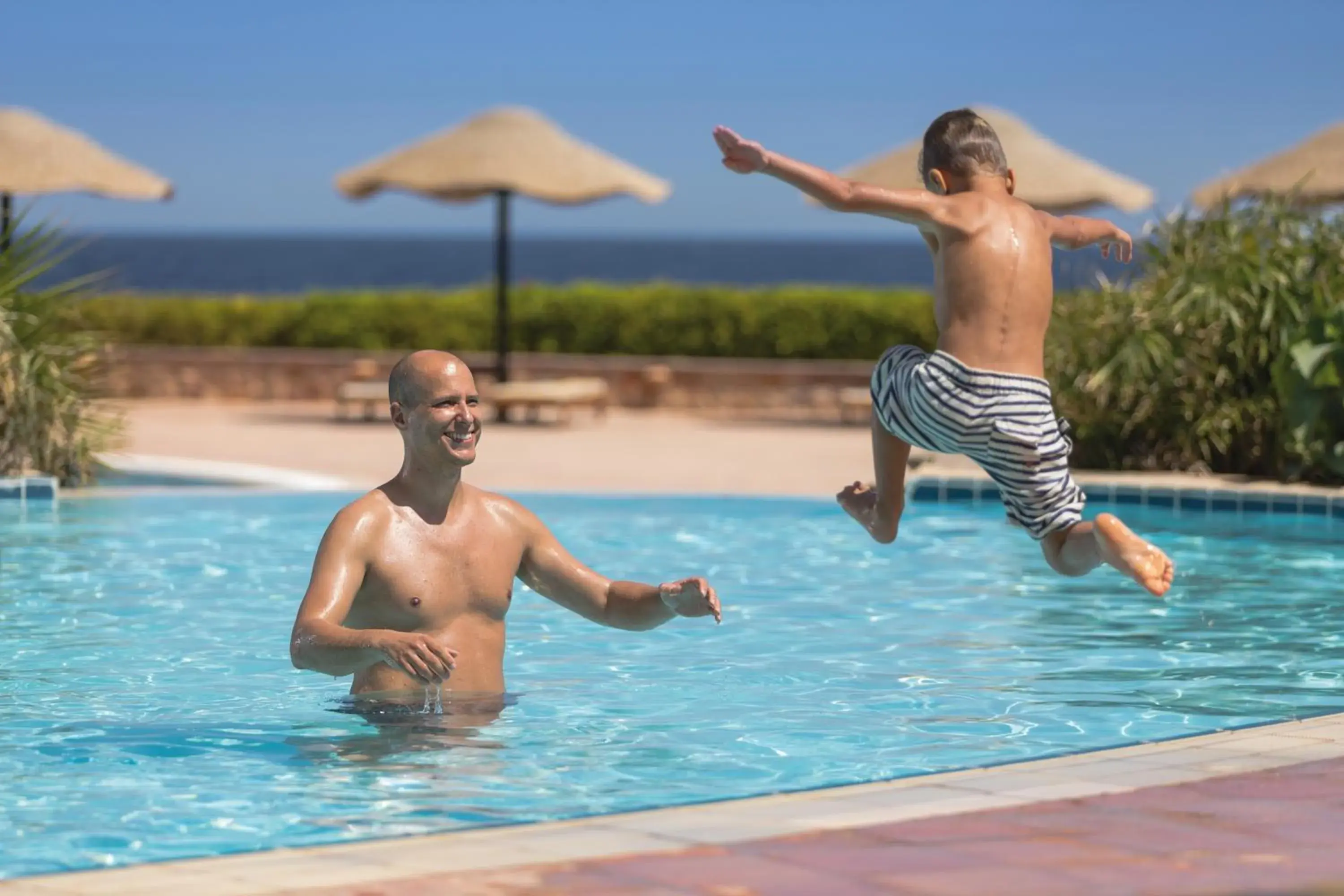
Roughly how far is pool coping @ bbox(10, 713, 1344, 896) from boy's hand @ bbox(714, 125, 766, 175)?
1748 millimetres

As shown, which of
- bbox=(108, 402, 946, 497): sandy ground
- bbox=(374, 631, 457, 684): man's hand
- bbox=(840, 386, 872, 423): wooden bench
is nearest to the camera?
bbox=(374, 631, 457, 684): man's hand

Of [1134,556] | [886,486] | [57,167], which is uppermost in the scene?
[57,167]

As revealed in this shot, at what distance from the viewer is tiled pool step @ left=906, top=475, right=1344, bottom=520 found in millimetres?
12984

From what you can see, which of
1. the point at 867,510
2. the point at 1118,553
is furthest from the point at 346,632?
the point at 1118,553

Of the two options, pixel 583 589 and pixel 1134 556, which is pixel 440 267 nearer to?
pixel 583 589

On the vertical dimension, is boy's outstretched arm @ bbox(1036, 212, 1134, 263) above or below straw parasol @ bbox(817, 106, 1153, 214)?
below

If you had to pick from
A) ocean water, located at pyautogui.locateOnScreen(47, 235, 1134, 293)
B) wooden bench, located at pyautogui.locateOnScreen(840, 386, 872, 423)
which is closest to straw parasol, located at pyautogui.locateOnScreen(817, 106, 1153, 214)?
wooden bench, located at pyautogui.locateOnScreen(840, 386, 872, 423)

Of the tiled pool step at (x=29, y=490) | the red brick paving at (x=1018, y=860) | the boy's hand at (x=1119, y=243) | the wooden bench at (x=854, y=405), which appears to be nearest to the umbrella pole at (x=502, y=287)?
the wooden bench at (x=854, y=405)

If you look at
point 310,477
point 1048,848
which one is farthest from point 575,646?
point 310,477

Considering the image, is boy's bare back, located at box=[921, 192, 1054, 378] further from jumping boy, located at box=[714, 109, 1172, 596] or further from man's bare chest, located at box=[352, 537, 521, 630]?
man's bare chest, located at box=[352, 537, 521, 630]

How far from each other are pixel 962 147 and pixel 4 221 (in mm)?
12713

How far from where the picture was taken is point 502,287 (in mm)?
22453

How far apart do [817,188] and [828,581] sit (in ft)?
18.0

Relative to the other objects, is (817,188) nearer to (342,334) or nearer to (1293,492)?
(1293,492)
